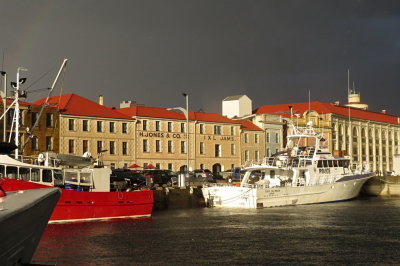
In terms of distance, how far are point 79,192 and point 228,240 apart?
1152 cm

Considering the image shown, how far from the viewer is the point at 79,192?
38688 mm

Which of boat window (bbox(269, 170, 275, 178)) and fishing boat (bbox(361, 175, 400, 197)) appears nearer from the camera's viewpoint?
boat window (bbox(269, 170, 275, 178))

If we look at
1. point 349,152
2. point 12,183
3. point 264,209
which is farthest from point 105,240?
point 349,152

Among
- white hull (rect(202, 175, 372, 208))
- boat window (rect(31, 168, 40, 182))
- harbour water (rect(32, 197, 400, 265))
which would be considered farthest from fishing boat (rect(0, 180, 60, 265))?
white hull (rect(202, 175, 372, 208))

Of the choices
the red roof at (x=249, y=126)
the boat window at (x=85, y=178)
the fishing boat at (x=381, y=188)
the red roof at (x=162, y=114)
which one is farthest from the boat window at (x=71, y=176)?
the red roof at (x=249, y=126)

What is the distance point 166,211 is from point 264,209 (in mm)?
8571

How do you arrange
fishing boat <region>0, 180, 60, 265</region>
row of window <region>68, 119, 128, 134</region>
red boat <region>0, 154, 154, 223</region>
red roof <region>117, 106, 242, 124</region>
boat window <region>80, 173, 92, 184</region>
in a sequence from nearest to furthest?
1. fishing boat <region>0, 180, 60, 265</region>
2. red boat <region>0, 154, 154, 223</region>
3. boat window <region>80, 173, 92, 184</region>
4. row of window <region>68, 119, 128, 134</region>
5. red roof <region>117, 106, 242, 124</region>

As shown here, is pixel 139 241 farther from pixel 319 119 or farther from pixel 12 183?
pixel 319 119

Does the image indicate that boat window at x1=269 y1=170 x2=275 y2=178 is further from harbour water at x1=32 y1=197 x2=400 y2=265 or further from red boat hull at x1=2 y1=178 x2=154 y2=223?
red boat hull at x1=2 y1=178 x2=154 y2=223

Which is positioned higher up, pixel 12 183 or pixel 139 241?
pixel 12 183

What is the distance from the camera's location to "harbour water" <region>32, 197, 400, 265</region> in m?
26.2

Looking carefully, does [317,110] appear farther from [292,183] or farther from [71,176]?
[71,176]

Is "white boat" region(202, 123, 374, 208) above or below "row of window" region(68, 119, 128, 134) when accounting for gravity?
below

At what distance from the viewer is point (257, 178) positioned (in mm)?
60156
